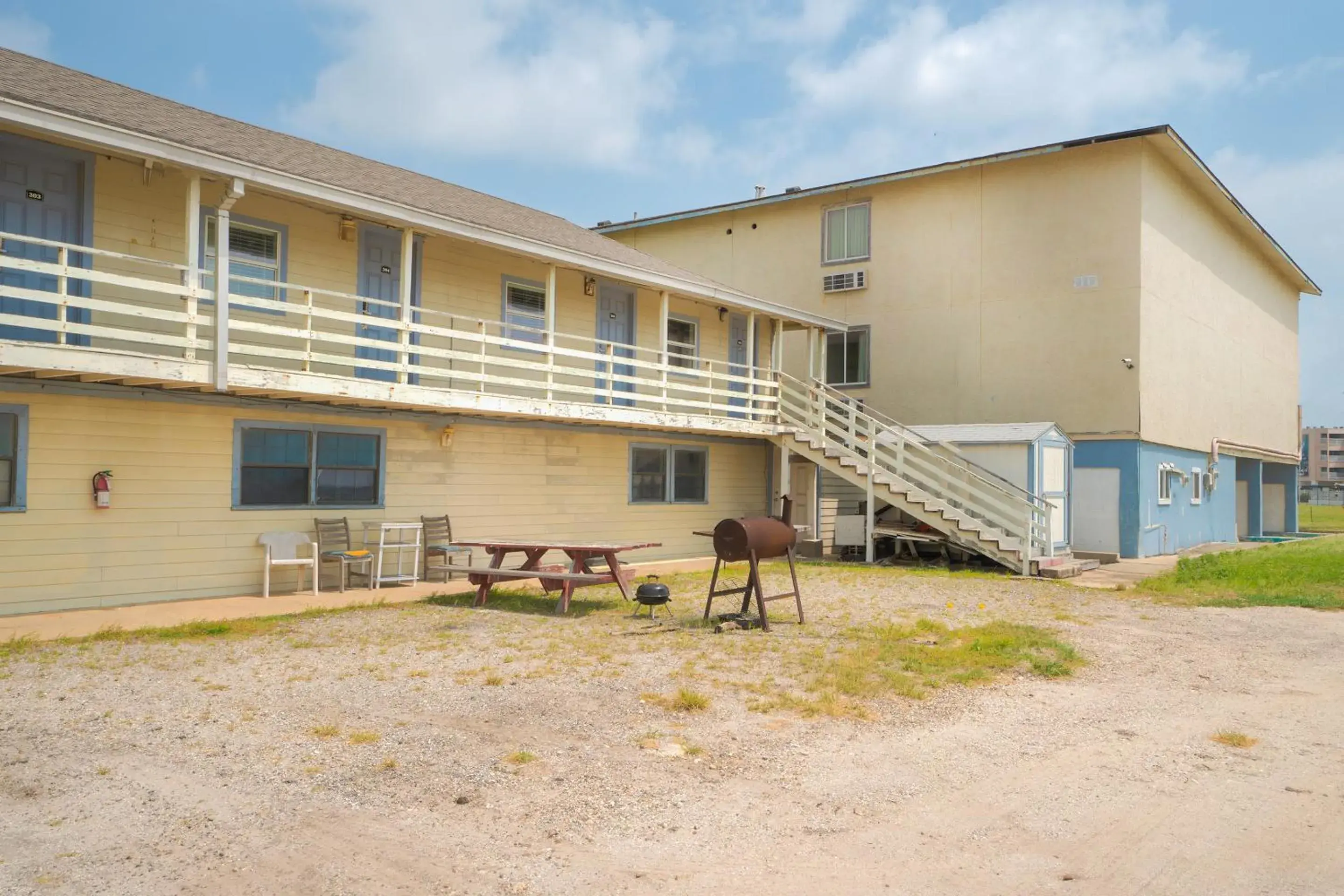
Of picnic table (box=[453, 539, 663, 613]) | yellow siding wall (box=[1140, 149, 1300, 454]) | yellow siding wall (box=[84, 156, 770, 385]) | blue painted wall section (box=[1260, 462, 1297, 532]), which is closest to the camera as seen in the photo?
yellow siding wall (box=[84, 156, 770, 385])

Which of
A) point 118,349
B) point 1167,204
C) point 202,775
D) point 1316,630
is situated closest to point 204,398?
point 118,349

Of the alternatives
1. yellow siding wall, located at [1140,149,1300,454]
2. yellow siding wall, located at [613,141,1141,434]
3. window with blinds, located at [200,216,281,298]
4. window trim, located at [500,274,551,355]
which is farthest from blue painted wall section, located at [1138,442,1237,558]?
window with blinds, located at [200,216,281,298]

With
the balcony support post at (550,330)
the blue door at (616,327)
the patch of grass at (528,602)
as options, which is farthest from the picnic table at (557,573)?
the blue door at (616,327)

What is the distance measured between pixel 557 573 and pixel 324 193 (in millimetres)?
5401

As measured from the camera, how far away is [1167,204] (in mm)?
22656

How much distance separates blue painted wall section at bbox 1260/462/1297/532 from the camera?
35.3 metres

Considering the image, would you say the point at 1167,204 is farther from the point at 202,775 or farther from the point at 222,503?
the point at 202,775

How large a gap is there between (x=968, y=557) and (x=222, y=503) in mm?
12965

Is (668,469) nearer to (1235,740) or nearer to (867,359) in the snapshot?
(867,359)

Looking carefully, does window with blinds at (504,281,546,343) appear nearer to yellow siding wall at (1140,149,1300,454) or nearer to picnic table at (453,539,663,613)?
picnic table at (453,539,663,613)

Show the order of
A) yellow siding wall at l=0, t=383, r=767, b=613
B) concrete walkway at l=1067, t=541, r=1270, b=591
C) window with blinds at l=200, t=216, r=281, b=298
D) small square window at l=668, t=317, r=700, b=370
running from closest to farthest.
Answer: yellow siding wall at l=0, t=383, r=767, b=613 < window with blinds at l=200, t=216, r=281, b=298 < concrete walkway at l=1067, t=541, r=1270, b=591 < small square window at l=668, t=317, r=700, b=370

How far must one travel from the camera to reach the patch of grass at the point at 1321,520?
37.8 metres

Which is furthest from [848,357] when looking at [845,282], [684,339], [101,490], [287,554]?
[101,490]

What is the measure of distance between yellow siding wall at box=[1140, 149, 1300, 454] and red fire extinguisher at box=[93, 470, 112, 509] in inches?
757
